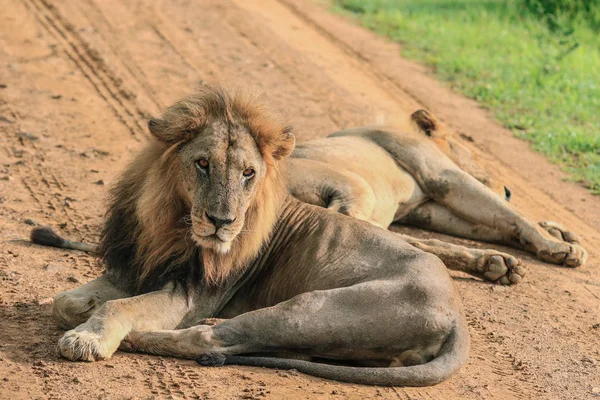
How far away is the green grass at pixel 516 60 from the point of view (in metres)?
10.1

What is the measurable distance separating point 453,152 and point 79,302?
3.78 m

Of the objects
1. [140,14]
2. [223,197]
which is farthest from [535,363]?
[140,14]

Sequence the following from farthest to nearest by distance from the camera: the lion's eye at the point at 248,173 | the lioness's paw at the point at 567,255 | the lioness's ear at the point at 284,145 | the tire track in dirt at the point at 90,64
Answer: the tire track in dirt at the point at 90,64 < the lioness's paw at the point at 567,255 < the lioness's ear at the point at 284,145 < the lion's eye at the point at 248,173

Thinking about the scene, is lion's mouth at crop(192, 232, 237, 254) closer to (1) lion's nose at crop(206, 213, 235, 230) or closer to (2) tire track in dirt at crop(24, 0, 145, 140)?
(1) lion's nose at crop(206, 213, 235, 230)

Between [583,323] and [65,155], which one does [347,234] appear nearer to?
[583,323]

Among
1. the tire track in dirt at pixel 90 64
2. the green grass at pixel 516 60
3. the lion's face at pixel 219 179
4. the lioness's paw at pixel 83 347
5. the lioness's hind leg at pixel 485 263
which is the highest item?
the lion's face at pixel 219 179

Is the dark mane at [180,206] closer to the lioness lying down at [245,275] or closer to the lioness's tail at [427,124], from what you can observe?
the lioness lying down at [245,275]

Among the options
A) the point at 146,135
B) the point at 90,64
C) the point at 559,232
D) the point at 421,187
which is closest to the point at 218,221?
the point at 421,187

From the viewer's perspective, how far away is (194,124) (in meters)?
5.39

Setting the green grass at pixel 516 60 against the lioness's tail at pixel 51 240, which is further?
the green grass at pixel 516 60

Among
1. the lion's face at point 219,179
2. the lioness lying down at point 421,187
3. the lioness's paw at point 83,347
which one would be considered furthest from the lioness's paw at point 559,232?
the lioness's paw at point 83,347

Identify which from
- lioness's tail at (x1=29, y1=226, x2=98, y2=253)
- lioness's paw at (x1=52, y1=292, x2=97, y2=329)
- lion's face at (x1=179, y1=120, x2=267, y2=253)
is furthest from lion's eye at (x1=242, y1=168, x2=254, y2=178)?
lioness's tail at (x1=29, y1=226, x2=98, y2=253)

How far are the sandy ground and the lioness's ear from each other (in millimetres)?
1155

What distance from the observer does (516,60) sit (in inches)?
468
